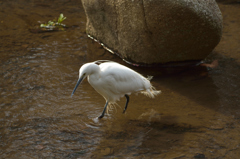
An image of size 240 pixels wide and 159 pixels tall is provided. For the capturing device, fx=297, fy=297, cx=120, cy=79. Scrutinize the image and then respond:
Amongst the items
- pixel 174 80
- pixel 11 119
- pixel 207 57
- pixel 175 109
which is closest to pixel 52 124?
pixel 11 119

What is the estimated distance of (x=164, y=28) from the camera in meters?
4.93

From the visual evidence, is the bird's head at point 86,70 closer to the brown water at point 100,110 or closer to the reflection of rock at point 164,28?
the brown water at point 100,110

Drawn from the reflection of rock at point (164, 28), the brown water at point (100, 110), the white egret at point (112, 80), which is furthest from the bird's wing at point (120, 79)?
the reflection of rock at point (164, 28)

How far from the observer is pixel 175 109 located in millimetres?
4266

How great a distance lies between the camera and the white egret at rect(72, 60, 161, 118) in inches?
149

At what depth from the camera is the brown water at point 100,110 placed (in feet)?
11.3

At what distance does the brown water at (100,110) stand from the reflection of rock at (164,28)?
0.33 m

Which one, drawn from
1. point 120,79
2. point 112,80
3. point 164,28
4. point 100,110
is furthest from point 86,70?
point 164,28

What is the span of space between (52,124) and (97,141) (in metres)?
0.72

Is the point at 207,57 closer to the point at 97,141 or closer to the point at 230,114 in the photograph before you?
the point at 230,114

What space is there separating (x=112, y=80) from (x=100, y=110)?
0.63 m

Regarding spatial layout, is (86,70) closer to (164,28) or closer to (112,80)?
(112,80)

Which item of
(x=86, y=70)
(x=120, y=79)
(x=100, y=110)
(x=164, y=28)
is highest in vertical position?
(x=164, y=28)

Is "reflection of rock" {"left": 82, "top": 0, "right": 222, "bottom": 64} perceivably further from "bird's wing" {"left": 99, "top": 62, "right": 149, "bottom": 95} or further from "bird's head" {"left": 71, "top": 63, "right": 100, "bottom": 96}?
"bird's head" {"left": 71, "top": 63, "right": 100, "bottom": 96}
